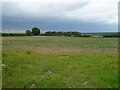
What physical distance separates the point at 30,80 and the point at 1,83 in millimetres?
726

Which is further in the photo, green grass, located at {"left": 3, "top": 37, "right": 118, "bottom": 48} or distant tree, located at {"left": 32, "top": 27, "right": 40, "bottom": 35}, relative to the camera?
distant tree, located at {"left": 32, "top": 27, "right": 40, "bottom": 35}

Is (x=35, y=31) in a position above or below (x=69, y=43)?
above

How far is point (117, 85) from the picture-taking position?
2.52 meters

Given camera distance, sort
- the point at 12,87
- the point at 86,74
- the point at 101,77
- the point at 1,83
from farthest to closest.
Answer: the point at 86,74, the point at 101,77, the point at 1,83, the point at 12,87

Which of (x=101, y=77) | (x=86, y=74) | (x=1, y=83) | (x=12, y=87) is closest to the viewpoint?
(x=12, y=87)

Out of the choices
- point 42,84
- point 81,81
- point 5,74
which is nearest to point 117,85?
point 81,81

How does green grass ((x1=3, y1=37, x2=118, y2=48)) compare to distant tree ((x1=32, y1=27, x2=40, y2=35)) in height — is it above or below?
below

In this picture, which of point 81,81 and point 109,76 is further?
point 109,76

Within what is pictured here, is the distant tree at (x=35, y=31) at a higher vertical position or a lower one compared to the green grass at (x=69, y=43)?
higher

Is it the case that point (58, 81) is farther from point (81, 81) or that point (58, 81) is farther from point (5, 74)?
point (5, 74)

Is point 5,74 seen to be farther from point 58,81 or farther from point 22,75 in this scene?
point 58,81

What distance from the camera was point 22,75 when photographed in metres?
3.12

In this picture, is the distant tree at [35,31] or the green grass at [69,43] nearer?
the green grass at [69,43]

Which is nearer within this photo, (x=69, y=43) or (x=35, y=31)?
(x=69, y=43)
